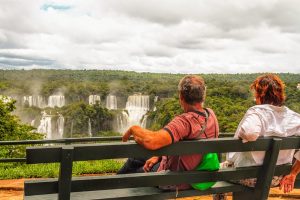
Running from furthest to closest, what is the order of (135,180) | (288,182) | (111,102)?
(111,102)
(288,182)
(135,180)

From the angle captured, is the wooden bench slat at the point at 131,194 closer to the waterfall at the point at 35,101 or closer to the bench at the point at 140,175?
the bench at the point at 140,175

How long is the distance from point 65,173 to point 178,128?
82 centimetres

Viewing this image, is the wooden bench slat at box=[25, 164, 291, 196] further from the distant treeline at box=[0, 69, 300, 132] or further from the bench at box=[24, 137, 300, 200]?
the distant treeline at box=[0, 69, 300, 132]

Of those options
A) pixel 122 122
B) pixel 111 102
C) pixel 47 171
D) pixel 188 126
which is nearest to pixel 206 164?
pixel 188 126

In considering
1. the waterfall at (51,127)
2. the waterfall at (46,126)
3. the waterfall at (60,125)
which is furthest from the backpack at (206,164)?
the waterfall at (46,126)

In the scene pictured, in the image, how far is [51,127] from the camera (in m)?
83.9

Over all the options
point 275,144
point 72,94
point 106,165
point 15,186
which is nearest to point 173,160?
point 275,144

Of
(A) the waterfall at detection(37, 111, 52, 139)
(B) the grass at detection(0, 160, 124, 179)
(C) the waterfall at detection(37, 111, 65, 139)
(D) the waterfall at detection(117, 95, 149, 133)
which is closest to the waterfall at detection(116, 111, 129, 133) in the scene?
(D) the waterfall at detection(117, 95, 149, 133)

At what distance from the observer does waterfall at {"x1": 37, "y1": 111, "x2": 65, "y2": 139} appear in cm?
8219

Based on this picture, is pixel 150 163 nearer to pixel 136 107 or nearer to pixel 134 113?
pixel 134 113

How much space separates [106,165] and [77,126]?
257ft

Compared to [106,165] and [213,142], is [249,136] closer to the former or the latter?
[213,142]

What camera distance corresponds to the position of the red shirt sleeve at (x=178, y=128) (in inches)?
112

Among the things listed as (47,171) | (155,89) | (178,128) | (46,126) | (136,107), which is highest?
(155,89)
